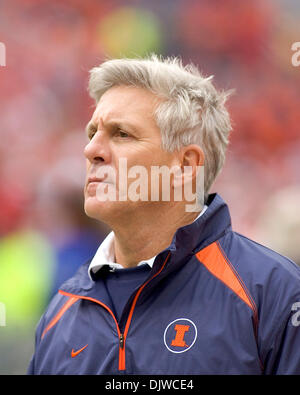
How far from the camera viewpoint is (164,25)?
3.49 meters

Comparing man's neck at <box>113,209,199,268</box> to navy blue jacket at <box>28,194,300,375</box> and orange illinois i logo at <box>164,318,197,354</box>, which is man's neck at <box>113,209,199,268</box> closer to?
navy blue jacket at <box>28,194,300,375</box>

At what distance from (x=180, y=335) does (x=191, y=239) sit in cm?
21

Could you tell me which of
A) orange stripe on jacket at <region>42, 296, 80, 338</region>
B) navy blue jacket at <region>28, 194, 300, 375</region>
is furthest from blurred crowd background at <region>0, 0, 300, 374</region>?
navy blue jacket at <region>28, 194, 300, 375</region>

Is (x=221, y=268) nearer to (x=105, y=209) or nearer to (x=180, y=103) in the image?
(x=105, y=209)

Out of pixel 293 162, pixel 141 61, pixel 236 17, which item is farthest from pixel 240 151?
pixel 141 61

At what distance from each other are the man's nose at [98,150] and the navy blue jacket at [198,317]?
0.85 feet

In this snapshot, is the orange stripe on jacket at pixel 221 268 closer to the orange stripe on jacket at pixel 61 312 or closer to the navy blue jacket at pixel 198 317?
the navy blue jacket at pixel 198 317

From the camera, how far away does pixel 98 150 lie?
4.18 ft

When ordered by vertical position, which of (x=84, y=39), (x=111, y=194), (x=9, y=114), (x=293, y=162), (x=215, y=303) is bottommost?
(x=215, y=303)

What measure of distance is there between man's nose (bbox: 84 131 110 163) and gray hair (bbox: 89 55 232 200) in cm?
13

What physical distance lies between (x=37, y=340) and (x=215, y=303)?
1.74ft

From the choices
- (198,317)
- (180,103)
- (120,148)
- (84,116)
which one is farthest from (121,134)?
(84,116)

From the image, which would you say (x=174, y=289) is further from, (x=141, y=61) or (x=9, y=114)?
(x=9, y=114)

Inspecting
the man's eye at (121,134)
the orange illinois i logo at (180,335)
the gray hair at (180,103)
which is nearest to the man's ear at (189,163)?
the gray hair at (180,103)
